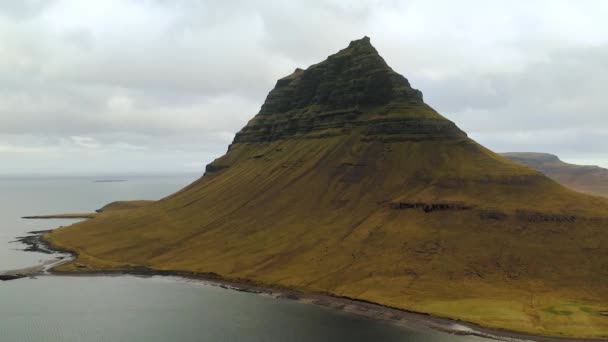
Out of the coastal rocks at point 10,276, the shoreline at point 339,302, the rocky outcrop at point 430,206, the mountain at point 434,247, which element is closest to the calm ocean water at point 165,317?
the shoreline at point 339,302


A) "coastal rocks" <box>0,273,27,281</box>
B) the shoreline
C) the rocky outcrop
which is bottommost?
the shoreline

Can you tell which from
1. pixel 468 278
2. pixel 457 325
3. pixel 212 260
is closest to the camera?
pixel 457 325

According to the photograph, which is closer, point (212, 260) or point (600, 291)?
point (600, 291)

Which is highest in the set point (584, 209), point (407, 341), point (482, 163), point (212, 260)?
point (482, 163)

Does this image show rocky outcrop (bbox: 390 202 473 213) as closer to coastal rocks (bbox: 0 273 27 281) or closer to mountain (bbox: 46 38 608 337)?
mountain (bbox: 46 38 608 337)

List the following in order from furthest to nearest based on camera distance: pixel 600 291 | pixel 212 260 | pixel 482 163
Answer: pixel 482 163 → pixel 212 260 → pixel 600 291

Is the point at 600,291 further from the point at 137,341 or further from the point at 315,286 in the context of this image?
the point at 137,341

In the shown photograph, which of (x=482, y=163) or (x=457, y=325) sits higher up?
(x=482, y=163)

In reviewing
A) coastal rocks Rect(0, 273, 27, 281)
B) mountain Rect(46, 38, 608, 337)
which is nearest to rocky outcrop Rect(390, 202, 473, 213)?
mountain Rect(46, 38, 608, 337)

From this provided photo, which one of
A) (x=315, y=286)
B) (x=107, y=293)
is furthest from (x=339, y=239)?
(x=107, y=293)
